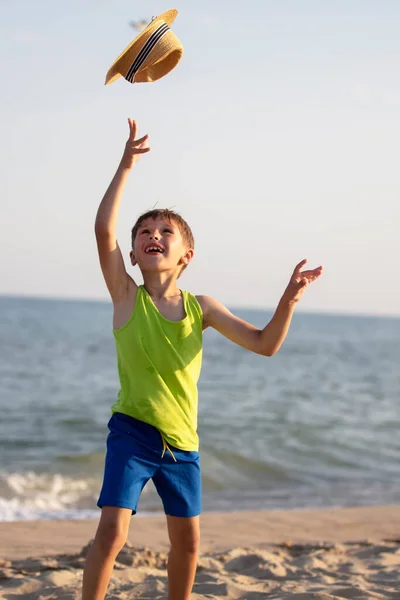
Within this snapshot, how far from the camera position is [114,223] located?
12.2 ft

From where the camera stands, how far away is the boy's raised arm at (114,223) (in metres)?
3.70

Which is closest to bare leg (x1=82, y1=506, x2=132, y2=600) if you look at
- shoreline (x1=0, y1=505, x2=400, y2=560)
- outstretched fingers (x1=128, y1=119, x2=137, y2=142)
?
outstretched fingers (x1=128, y1=119, x2=137, y2=142)

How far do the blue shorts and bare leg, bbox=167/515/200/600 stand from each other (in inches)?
1.8

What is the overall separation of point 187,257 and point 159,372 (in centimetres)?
61

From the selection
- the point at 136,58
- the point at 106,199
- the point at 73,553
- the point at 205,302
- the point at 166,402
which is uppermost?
the point at 136,58

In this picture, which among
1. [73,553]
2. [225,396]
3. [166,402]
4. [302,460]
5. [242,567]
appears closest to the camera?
[166,402]

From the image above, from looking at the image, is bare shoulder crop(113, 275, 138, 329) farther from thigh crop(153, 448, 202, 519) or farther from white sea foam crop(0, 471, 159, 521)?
white sea foam crop(0, 471, 159, 521)

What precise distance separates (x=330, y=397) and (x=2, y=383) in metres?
7.62

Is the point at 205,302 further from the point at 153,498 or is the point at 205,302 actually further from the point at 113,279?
the point at 153,498

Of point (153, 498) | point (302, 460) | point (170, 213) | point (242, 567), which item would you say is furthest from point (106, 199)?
point (302, 460)

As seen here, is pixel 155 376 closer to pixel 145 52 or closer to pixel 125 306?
pixel 125 306

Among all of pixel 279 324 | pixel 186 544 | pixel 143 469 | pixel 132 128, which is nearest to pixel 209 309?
pixel 279 324

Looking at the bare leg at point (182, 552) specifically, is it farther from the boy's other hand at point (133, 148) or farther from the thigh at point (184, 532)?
the boy's other hand at point (133, 148)

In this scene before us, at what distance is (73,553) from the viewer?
607cm
